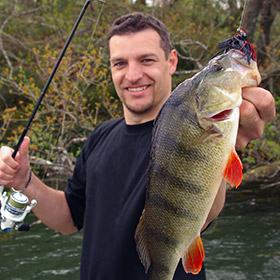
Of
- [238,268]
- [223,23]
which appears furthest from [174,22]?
[238,268]

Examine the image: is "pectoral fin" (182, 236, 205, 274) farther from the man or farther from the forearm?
the forearm

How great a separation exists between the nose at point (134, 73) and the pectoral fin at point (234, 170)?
1080mm

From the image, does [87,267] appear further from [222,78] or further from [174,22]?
[174,22]

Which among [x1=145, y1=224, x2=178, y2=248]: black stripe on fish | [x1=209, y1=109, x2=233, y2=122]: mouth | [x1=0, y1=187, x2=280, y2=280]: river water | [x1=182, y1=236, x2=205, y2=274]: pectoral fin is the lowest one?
[x1=0, y1=187, x2=280, y2=280]: river water

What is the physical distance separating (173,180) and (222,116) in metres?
0.36

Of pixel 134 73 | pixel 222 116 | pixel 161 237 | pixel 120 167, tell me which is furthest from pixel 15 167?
pixel 222 116

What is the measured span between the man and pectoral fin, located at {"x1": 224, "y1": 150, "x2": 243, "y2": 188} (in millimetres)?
682

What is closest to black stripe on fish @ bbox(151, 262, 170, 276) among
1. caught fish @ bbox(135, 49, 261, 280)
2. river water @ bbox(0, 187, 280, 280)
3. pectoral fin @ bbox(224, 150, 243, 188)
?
caught fish @ bbox(135, 49, 261, 280)

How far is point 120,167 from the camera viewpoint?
86.4 inches

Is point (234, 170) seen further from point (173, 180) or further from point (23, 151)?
point (23, 151)

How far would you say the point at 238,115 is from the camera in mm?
1409

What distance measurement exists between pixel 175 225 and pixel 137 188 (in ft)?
1.79

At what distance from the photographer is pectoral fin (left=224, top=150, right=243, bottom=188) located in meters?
1.41

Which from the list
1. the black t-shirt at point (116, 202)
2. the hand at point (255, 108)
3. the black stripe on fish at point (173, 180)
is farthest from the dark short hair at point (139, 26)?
Answer: the black stripe on fish at point (173, 180)
